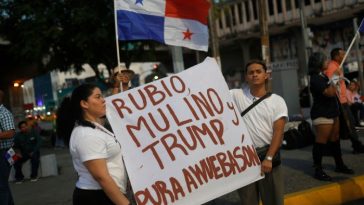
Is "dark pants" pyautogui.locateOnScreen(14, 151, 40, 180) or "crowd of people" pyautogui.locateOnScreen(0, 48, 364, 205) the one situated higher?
"crowd of people" pyautogui.locateOnScreen(0, 48, 364, 205)

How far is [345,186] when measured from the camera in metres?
6.11

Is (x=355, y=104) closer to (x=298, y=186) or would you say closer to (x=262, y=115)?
(x=298, y=186)

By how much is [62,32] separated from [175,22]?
632 inches

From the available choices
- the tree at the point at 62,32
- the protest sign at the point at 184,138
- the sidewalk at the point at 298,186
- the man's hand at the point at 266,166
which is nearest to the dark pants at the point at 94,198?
the protest sign at the point at 184,138

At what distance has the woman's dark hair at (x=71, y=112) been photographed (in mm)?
3389

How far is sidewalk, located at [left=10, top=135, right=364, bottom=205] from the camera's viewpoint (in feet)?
19.4

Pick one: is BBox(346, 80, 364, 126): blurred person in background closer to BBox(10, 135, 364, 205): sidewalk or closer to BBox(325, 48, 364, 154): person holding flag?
BBox(10, 135, 364, 205): sidewalk

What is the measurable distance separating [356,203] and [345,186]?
23 cm

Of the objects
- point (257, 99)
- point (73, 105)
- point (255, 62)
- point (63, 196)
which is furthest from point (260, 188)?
point (63, 196)

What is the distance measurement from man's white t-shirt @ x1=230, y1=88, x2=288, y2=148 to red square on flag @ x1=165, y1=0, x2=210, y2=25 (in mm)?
2343

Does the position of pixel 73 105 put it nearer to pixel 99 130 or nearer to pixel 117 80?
pixel 99 130

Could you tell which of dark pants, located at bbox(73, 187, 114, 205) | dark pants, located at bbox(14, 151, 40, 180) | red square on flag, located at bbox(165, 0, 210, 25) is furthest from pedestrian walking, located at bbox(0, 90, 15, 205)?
dark pants, located at bbox(14, 151, 40, 180)

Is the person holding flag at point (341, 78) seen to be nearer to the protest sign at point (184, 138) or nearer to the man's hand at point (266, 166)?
the man's hand at point (266, 166)

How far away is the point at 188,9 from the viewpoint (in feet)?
21.3
